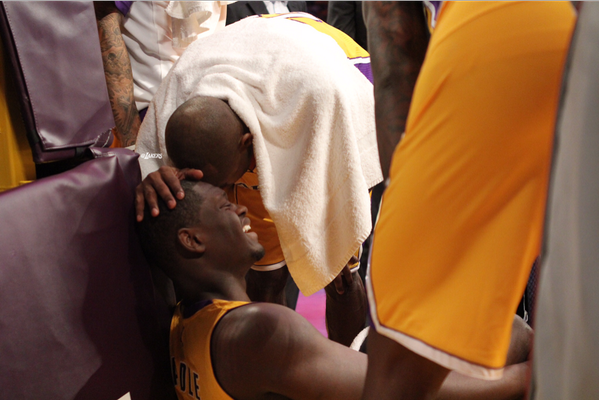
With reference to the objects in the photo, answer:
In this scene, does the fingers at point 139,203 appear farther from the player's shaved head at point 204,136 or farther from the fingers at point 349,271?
the fingers at point 349,271

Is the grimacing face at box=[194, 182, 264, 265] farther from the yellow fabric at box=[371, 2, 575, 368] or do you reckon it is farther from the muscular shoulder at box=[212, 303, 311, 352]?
the yellow fabric at box=[371, 2, 575, 368]

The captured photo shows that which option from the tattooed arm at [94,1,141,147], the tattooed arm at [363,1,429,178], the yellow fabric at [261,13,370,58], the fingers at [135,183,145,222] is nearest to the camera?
the tattooed arm at [363,1,429,178]

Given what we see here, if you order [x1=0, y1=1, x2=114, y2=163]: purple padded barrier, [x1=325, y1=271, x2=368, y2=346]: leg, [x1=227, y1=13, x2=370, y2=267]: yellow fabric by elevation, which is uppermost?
[x1=0, y1=1, x2=114, y2=163]: purple padded barrier

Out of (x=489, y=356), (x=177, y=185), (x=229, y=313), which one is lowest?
(x=229, y=313)

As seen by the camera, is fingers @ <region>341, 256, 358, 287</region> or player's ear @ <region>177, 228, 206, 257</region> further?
fingers @ <region>341, 256, 358, 287</region>

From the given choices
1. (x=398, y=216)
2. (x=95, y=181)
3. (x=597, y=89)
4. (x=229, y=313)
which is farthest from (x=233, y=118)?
(x=597, y=89)

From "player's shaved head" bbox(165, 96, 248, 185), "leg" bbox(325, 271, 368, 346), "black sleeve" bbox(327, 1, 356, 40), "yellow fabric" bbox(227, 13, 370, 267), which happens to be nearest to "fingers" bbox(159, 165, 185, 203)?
"player's shaved head" bbox(165, 96, 248, 185)

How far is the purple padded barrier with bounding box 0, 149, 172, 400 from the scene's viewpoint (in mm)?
952

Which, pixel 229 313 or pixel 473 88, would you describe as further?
pixel 229 313

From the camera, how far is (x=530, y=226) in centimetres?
62

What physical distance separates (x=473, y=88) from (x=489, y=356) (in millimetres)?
291

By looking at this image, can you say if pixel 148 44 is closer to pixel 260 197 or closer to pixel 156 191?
pixel 260 197

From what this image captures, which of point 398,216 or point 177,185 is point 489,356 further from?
point 177,185

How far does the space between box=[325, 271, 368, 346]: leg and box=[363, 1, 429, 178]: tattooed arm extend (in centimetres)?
106
